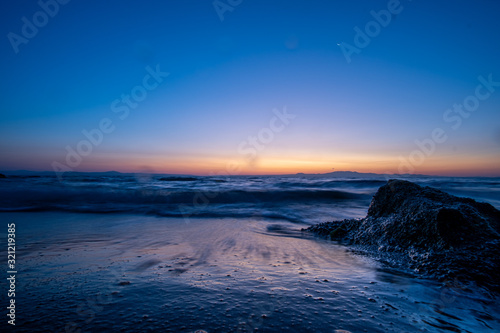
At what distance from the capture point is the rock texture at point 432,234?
265cm

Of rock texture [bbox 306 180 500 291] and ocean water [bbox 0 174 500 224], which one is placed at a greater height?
rock texture [bbox 306 180 500 291]

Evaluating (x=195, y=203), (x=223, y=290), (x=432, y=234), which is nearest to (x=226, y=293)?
(x=223, y=290)

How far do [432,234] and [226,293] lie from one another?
276 centimetres


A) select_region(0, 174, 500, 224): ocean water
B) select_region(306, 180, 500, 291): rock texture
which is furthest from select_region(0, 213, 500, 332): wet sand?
select_region(0, 174, 500, 224): ocean water

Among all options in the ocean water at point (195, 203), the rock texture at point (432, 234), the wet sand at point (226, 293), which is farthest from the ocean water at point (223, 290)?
the ocean water at point (195, 203)

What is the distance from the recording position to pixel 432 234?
317cm

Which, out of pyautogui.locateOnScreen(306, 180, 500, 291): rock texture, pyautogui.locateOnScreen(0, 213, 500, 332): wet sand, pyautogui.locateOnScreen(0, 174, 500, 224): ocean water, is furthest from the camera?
pyautogui.locateOnScreen(0, 174, 500, 224): ocean water

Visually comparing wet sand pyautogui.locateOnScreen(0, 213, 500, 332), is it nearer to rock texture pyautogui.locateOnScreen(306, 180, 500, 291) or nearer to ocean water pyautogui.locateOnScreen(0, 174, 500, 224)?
rock texture pyautogui.locateOnScreen(306, 180, 500, 291)

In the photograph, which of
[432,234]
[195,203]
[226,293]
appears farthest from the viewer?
[195,203]

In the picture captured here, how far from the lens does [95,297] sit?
196 centimetres

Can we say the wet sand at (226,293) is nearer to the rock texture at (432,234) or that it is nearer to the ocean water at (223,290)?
the ocean water at (223,290)

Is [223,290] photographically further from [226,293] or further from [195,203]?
[195,203]

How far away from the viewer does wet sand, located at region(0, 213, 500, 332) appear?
165 cm

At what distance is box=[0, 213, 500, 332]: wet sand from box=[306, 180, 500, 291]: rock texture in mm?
344
